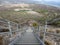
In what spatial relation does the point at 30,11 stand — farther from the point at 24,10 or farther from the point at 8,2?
the point at 8,2

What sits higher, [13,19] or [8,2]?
[8,2]

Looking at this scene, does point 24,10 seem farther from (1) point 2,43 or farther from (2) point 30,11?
(1) point 2,43

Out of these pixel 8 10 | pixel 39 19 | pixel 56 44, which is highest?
pixel 8 10

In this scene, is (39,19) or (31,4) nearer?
(39,19)

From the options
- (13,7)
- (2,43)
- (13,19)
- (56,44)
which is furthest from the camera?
(13,7)

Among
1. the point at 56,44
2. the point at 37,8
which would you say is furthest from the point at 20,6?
the point at 56,44

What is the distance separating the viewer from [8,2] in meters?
14.9

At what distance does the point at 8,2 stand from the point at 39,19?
3341 mm

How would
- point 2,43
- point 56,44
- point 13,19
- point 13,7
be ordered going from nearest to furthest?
point 2,43
point 56,44
point 13,19
point 13,7

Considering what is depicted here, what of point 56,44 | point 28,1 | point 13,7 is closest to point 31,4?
point 28,1

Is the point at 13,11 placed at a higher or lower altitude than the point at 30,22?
higher

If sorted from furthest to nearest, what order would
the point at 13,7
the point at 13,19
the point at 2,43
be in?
the point at 13,7 → the point at 13,19 → the point at 2,43

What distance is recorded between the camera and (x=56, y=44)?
7.11m

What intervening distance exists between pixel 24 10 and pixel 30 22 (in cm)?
119
